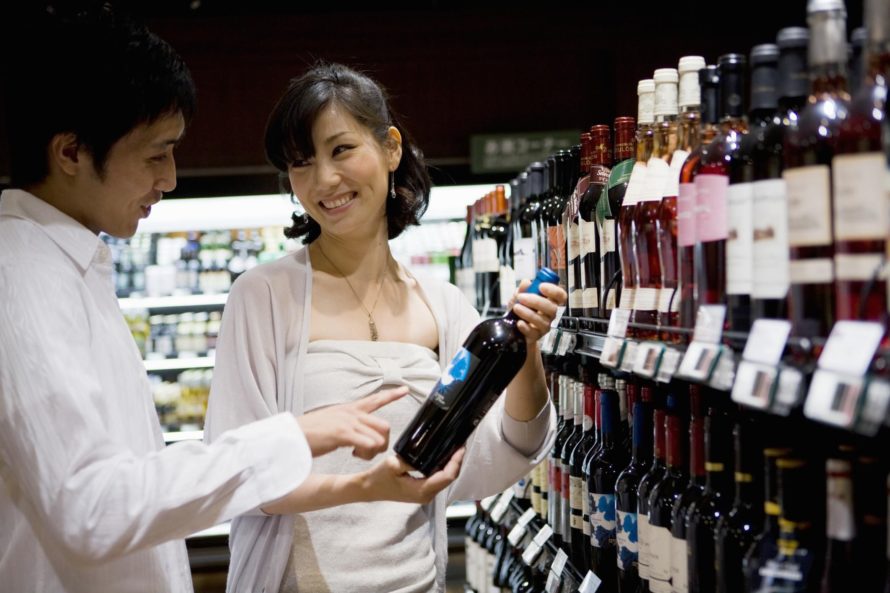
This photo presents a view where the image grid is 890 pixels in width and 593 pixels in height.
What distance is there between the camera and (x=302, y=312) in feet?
6.91

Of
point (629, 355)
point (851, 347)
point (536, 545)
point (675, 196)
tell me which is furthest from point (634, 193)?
point (536, 545)

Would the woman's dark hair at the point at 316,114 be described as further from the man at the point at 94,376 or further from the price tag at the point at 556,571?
the price tag at the point at 556,571

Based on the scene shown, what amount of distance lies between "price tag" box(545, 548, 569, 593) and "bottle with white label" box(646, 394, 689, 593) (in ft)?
1.95

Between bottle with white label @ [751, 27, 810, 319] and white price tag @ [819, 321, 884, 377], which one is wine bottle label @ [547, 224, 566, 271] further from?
white price tag @ [819, 321, 884, 377]

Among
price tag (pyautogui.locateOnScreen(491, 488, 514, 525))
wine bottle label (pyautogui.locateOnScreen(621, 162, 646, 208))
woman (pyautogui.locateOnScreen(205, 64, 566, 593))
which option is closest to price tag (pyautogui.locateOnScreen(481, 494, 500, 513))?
price tag (pyautogui.locateOnScreen(491, 488, 514, 525))

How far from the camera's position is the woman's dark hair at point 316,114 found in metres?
2.10

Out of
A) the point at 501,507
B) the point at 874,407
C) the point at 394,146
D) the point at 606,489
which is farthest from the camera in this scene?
the point at 501,507

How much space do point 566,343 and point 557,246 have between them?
31 cm

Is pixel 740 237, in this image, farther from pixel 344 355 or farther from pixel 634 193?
pixel 344 355

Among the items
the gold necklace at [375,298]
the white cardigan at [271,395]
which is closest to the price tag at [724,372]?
the white cardigan at [271,395]

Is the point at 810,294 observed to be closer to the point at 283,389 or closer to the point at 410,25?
the point at 283,389

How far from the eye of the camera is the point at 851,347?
1.07 metres

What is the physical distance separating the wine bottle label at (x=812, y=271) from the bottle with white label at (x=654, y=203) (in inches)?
19.3

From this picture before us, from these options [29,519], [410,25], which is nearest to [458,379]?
[29,519]
